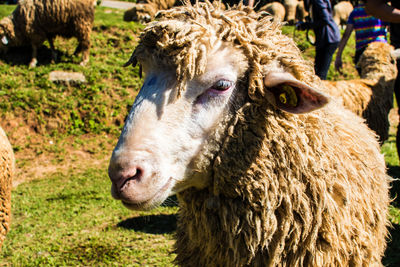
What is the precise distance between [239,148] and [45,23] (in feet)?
26.6

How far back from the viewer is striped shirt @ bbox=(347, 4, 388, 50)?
6184 millimetres

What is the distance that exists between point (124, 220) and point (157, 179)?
10.3 feet

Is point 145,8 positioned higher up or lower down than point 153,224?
higher up

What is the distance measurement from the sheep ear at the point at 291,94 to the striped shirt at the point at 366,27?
5.09 m

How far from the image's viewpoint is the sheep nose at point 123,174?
1667 millimetres

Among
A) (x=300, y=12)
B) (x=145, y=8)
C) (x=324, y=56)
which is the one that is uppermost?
(x=324, y=56)

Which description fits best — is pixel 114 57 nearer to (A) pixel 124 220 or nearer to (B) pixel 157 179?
(A) pixel 124 220

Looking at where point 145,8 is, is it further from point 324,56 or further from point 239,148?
point 239,148

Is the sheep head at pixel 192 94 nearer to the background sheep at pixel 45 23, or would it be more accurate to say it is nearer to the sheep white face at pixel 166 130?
the sheep white face at pixel 166 130

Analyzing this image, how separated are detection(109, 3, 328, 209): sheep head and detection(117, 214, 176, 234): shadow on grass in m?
2.58

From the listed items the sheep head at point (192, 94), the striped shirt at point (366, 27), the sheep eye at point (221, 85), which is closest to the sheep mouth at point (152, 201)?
the sheep head at point (192, 94)

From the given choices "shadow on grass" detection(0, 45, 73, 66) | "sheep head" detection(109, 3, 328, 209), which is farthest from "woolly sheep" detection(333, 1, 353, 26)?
"sheep head" detection(109, 3, 328, 209)

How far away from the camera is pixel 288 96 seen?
1.90 meters

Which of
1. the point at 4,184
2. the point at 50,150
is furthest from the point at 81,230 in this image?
the point at 50,150
